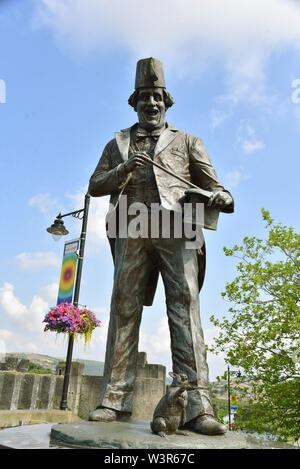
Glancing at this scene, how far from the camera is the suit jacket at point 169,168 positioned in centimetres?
386

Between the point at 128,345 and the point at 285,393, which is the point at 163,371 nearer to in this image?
the point at 285,393

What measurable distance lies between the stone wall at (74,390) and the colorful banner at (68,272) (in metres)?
4.09

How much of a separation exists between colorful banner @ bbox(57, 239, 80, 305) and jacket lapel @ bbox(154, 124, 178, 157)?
682 centimetres

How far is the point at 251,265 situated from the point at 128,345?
9.38 metres

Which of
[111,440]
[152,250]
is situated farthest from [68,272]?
[111,440]

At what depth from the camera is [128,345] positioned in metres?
3.72

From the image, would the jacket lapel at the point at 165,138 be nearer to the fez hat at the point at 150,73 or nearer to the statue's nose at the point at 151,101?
the statue's nose at the point at 151,101

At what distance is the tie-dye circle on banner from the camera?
10.3 metres

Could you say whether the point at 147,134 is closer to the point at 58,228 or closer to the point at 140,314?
the point at 140,314

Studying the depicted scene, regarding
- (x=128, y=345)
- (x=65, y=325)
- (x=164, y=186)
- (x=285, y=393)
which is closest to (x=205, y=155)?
(x=164, y=186)

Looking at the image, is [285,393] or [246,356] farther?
[246,356]

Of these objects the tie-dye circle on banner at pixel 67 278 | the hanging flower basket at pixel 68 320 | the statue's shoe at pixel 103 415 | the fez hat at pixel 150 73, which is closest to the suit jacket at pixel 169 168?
the fez hat at pixel 150 73

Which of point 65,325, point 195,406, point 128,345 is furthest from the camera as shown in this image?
point 65,325

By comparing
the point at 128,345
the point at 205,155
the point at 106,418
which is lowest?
the point at 106,418
